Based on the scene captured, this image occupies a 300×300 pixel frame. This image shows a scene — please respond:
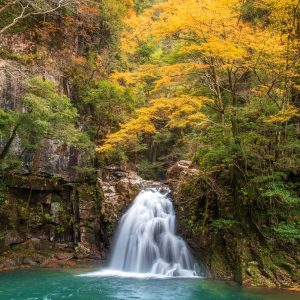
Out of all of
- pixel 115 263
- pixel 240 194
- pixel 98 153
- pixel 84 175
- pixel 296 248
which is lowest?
pixel 115 263

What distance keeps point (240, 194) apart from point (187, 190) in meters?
2.47

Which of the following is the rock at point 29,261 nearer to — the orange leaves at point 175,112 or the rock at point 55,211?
the rock at point 55,211

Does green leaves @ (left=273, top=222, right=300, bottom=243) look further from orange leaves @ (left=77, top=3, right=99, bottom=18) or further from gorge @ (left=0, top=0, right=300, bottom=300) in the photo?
orange leaves @ (left=77, top=3, right=99, bottom=18)

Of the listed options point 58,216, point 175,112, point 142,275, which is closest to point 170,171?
point 175,112

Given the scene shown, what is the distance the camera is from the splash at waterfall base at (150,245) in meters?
12.2

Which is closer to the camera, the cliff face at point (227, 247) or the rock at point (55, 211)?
the cliff face at point (227, 247)

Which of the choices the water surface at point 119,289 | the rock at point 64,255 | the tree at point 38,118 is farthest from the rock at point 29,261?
the tree at point 38,118

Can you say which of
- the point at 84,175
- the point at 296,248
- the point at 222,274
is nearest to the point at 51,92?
the point at 84,175

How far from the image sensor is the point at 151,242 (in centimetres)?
1309

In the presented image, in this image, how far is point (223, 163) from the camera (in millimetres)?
12680

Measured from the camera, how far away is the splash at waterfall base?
1222cm

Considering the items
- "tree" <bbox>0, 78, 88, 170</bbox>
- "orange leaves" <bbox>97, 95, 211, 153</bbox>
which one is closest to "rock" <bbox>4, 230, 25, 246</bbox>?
"tree" <bbox>0, 78, 88, 170</bbox>

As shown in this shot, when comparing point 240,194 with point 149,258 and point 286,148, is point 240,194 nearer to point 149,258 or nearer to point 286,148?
point 286,148

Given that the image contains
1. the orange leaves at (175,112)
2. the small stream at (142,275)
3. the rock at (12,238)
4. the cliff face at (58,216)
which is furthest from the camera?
the cliff face at (58,216)
